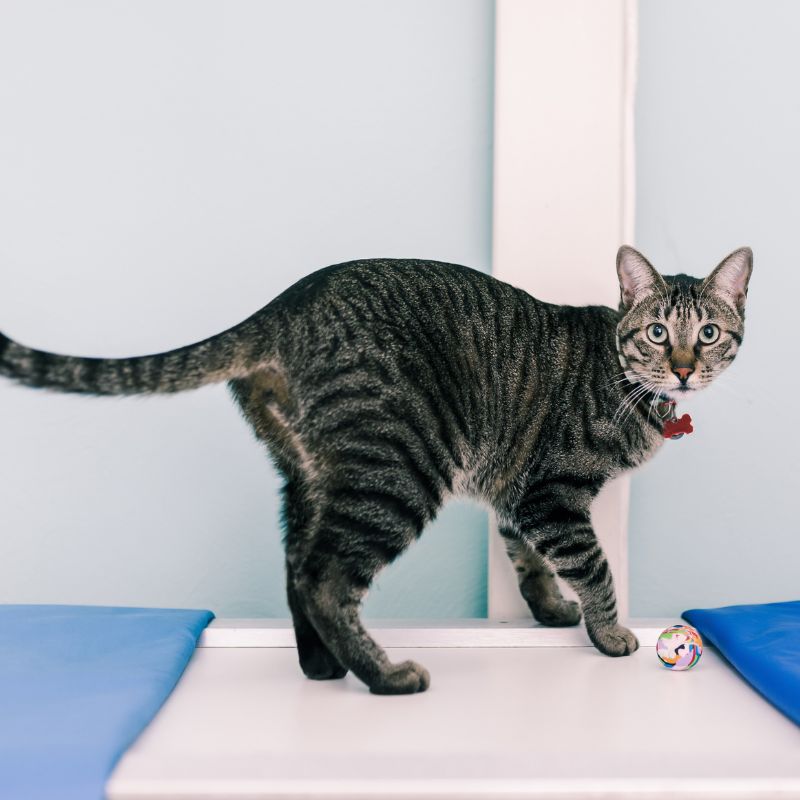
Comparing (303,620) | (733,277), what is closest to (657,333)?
(733,277)

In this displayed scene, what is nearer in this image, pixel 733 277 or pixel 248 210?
pixel 733 277

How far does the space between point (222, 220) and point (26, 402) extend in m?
0.55

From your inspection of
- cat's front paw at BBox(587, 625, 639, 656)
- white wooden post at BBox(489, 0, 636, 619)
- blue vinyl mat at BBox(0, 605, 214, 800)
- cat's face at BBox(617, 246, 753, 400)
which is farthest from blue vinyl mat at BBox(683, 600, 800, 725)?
blue vinyl mat at BBox(0, 605, 214, 800)

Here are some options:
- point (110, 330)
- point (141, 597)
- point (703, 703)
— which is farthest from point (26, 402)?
point (703, 703)

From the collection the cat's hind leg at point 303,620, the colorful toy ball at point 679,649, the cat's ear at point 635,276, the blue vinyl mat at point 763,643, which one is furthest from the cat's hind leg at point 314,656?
the cat's ear at point 635,276

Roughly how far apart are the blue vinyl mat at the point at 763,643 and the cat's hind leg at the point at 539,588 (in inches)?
8.4

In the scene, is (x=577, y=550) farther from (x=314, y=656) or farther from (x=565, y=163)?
(x=565, y=163)

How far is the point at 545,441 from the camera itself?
1375 millimetres

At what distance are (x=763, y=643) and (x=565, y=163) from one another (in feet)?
3.08

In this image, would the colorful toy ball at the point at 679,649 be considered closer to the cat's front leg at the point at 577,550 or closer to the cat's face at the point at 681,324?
the cat's front leg at the point at 577,550

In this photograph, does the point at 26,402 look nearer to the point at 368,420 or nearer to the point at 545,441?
the point at 368,420

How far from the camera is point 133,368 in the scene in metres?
1.21

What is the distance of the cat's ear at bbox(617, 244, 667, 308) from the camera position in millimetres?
1356

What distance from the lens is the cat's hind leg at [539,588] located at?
1530 millimetres
